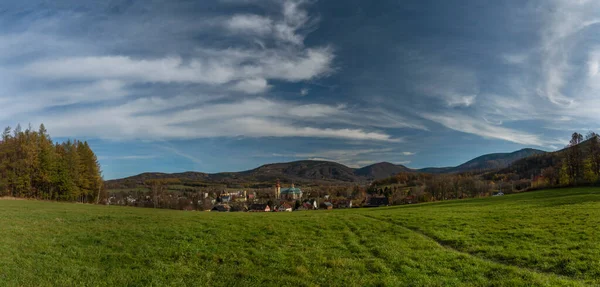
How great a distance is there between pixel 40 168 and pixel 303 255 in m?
81.3

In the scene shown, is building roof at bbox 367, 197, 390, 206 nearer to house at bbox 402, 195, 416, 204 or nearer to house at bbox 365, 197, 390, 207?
house at bbox 365, 197, 390, 207

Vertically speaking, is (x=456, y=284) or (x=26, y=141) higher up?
(x=26, y=141)

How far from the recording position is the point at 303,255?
1498 centimetres

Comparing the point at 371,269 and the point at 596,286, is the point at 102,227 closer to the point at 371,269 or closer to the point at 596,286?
the point at 371,269

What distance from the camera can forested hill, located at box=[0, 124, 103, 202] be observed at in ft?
223

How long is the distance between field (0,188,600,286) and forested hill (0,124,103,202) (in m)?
59.6

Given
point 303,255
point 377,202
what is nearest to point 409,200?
point 377,202

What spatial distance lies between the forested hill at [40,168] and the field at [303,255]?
5957 centimetres

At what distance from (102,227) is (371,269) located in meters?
19.3

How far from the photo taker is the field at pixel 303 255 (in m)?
11.5

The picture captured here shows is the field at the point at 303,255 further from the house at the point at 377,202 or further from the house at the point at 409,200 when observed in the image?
the house at the point at 377,202

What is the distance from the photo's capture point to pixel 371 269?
500 inches

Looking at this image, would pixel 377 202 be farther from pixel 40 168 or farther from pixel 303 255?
pixel 303 255

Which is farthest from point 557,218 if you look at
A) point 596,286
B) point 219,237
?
point 219,237
